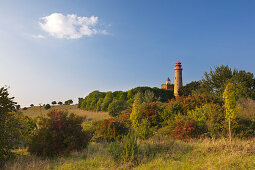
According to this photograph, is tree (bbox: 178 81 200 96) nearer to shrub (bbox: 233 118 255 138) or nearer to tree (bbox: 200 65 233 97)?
tree (bbox: 200 65 233 97)

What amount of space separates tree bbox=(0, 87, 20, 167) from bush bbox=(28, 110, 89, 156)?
798 millimetres

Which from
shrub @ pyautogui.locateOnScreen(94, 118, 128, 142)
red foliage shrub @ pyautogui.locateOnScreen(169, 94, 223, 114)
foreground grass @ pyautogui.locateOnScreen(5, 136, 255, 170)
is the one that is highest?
red foliage shrub @ pyautogui.locateOnScreen(169, 94, 223, 114)

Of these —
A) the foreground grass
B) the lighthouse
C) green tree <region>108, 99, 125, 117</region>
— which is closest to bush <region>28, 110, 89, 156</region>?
the foreground grass

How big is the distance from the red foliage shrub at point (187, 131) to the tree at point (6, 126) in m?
7.24

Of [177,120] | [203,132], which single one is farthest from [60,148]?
Result: [203,132]

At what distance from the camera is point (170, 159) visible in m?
5.86

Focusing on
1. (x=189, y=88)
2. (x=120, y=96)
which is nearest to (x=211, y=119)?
(x=120, y=96)

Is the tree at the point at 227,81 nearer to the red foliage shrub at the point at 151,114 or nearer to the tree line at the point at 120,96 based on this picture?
the tree line at the point at 120,96

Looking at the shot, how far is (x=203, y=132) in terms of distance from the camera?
31.9 ft

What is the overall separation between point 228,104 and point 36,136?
8.59m

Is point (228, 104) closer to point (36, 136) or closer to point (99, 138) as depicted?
point (99, 138)

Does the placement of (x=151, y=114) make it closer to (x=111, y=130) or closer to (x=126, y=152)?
(x=111, y=130)

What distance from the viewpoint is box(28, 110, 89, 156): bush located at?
6.86 meters

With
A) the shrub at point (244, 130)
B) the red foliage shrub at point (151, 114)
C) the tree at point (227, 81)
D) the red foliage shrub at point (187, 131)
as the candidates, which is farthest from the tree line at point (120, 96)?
the shrub at point (244, 130)
